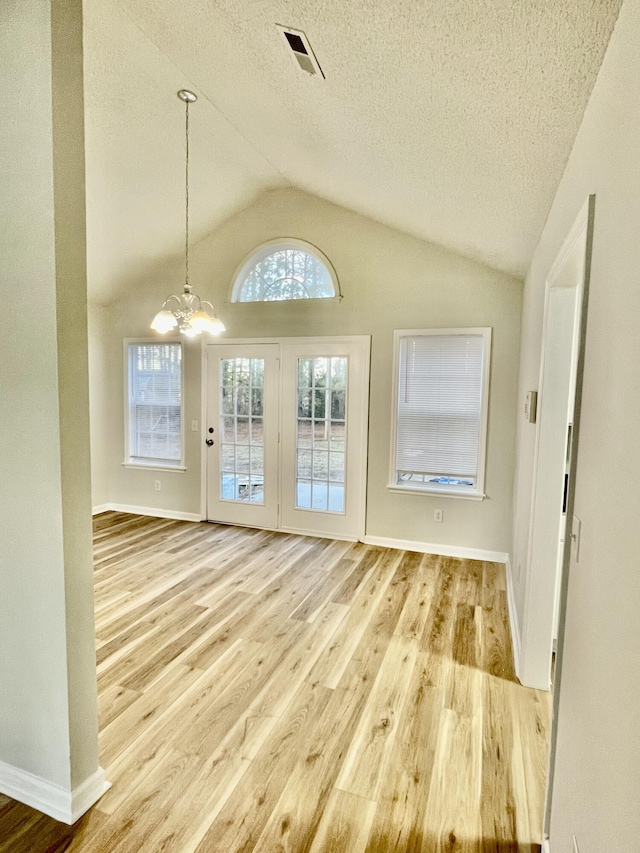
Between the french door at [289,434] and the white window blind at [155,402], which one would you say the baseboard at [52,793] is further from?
the white window blind at [155,402]

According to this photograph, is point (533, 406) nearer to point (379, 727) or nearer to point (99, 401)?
point (379, 727)

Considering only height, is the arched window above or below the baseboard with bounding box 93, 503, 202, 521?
above

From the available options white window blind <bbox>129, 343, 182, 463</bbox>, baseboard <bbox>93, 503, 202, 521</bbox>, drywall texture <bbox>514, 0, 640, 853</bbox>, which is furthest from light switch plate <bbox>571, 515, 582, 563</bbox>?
white window blind <bbox>129, 343, 182, 463</bbox>

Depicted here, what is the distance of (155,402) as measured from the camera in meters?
5.16

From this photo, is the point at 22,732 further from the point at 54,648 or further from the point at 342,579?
the point at 342,579

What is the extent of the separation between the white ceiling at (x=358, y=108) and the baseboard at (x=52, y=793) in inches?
107

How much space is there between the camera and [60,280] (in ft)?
4.51

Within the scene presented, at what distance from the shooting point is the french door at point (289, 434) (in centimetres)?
431

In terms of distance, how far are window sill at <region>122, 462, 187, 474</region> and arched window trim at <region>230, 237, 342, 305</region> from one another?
201 centimetres

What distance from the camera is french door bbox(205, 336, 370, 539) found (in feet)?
14.1

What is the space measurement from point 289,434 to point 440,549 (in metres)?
1.86

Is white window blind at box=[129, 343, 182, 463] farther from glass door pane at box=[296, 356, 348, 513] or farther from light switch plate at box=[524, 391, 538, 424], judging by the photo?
light switch plate at box=[524, 391, 538, 424]

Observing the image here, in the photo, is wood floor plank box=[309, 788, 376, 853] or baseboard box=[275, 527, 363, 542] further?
baseboard box=[275, 527, 363, 542]

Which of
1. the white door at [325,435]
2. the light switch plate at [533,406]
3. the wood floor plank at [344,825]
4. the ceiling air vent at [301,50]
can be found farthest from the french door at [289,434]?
the wood floor plank at [344,825]
